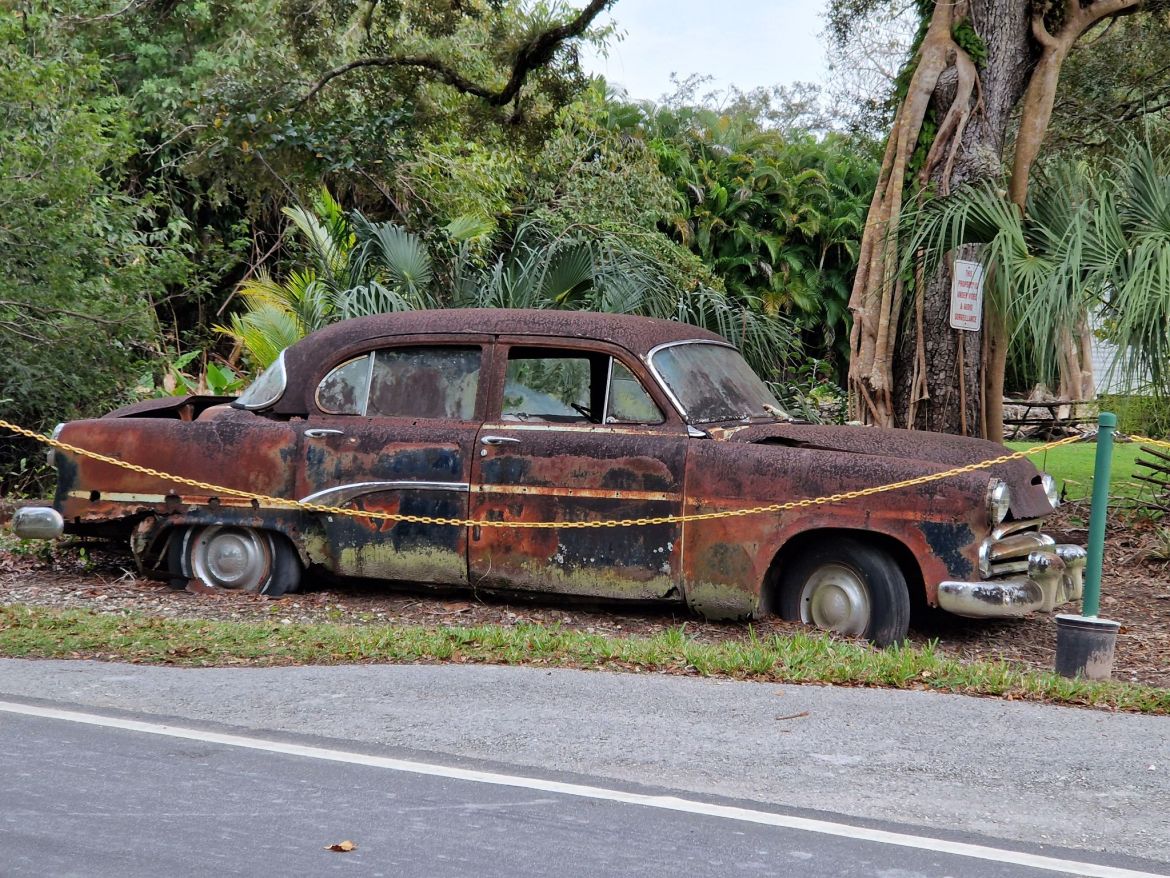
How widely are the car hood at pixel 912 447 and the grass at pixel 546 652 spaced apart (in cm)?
99

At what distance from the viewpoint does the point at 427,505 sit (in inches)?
316

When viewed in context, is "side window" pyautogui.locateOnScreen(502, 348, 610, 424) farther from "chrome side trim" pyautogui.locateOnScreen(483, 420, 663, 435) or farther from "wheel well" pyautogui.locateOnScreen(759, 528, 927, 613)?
"wheel well" pyautogui.locateOnScreen(759, 528, 927, 613)

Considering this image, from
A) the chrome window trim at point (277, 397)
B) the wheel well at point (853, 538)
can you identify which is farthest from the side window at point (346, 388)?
the wheel well at point (853, 538)

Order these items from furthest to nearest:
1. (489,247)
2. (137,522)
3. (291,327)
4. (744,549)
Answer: (489,247) → (291,327) → (137,522) → (744,549)

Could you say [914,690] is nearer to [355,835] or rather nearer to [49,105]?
[355,835]

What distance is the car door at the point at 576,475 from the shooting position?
7566mm

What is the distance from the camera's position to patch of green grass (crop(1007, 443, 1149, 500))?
12477 mm

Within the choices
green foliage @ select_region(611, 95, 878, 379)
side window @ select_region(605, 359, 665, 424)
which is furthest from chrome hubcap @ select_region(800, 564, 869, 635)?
green foliage @ select_region(611, 95, 878, 379)

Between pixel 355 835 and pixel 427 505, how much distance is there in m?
4.01

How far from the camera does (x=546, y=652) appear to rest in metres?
6.71

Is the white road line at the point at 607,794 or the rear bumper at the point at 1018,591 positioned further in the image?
the rear bumper at the point at 1018,591

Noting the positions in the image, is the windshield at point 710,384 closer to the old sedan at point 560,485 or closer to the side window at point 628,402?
the old sedan at point 560,485

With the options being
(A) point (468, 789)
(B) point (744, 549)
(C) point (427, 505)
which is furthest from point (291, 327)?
(A) point (468, 789)

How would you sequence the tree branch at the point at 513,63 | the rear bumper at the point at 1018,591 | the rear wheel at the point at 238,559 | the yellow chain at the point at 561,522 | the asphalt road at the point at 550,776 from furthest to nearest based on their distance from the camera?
the tree branch at the point at 513,63 → the rear wheel at the point at 238,559 → the yellow chain at the point at 561,522 → the rear bumper at the point at 1018,591 → the asphalt road at the point at 550,776
